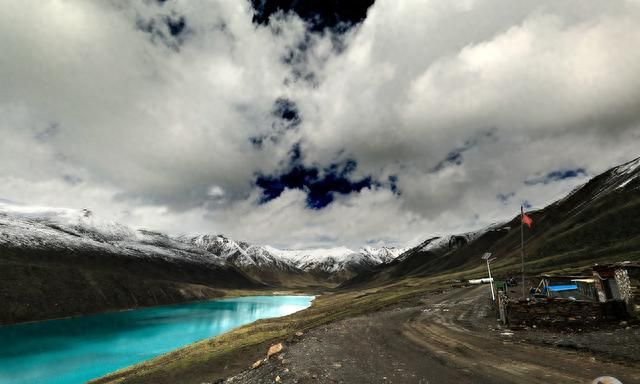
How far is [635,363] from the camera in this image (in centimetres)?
1633

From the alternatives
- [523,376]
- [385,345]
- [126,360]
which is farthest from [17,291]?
[523,376]

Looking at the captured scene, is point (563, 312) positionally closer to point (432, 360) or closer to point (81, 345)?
point (432, 360)

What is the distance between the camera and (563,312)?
26500 mm

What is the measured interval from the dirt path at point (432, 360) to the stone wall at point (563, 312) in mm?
2545

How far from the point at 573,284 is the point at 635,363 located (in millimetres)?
33356

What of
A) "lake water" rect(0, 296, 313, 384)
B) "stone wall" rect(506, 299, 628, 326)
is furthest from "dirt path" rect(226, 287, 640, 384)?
"lake water" rect(0, 296, 313, 384)

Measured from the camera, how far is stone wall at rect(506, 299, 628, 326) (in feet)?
81.8

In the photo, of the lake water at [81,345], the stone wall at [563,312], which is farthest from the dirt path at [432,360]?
the lake water at [81,345]

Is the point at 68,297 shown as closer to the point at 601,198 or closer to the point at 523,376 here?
the point at 523,376

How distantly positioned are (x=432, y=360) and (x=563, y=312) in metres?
14.7

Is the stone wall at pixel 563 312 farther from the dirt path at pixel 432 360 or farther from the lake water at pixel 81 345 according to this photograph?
the lake water at pixel 81 345

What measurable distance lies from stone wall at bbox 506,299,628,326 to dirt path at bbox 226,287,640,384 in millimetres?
2545

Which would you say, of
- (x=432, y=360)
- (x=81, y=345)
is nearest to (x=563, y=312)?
(x=432, y=360)

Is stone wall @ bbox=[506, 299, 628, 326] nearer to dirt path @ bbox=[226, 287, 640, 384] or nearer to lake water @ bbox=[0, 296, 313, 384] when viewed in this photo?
dirt path @ bbox=[226, 287, 640, 384]
